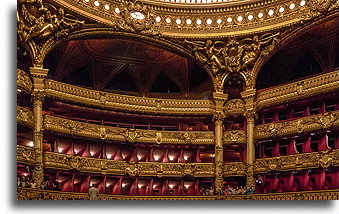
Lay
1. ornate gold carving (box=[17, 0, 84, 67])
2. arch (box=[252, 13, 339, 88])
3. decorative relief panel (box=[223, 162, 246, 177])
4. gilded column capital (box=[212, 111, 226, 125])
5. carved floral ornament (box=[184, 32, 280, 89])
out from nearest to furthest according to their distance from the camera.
→ ornate gold carving (box=[17, 0, 84, 67]) < arch (box=[252, 13, 339, 88]) < decorative relief panel (box=[223, 162, 246, 177]) < carved floral ornament (box=[184, 32, 280, 89]) < gilded column capital (box=[212, 111, 226, 125])

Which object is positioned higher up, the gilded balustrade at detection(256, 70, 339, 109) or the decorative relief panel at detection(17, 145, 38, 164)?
the gilded balustrade at detection(256, 70, 339, 109)

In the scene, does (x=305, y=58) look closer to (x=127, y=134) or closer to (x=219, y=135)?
(x=219, y=135)

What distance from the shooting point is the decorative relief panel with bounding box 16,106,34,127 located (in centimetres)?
1558

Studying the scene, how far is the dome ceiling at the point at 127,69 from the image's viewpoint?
848 inches

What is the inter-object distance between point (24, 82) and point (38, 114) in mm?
1428

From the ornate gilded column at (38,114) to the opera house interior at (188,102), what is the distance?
55 millimetres

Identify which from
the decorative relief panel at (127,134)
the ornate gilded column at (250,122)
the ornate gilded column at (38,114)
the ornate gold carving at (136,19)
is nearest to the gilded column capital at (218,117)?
the decorative relief panel at (127,134)

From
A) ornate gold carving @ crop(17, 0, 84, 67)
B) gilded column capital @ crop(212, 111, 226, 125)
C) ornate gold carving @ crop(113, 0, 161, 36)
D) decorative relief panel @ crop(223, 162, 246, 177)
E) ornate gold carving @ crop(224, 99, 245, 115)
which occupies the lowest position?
decorative relief panel @ crop(223, 162, 246, 177)

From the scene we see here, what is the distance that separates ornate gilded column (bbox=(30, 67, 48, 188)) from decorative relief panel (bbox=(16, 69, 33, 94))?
30cm

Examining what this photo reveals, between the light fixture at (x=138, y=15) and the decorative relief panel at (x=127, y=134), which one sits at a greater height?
the light fixture at (x=138, y=15)

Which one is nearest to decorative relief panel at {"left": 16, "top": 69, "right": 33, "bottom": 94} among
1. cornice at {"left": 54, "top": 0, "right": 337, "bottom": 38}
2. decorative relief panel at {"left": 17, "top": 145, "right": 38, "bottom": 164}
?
decorative relief panel at {"left": 17, "top": 145, "right": 38, "bottom": 164}

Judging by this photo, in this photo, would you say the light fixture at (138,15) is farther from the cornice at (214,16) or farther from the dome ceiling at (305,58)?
the dome ceiling at (305,58)

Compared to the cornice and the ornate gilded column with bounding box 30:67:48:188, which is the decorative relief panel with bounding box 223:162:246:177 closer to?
the cornice

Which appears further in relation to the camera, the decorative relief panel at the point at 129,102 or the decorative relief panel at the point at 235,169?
the decorative relief panel at the point at 235,169
